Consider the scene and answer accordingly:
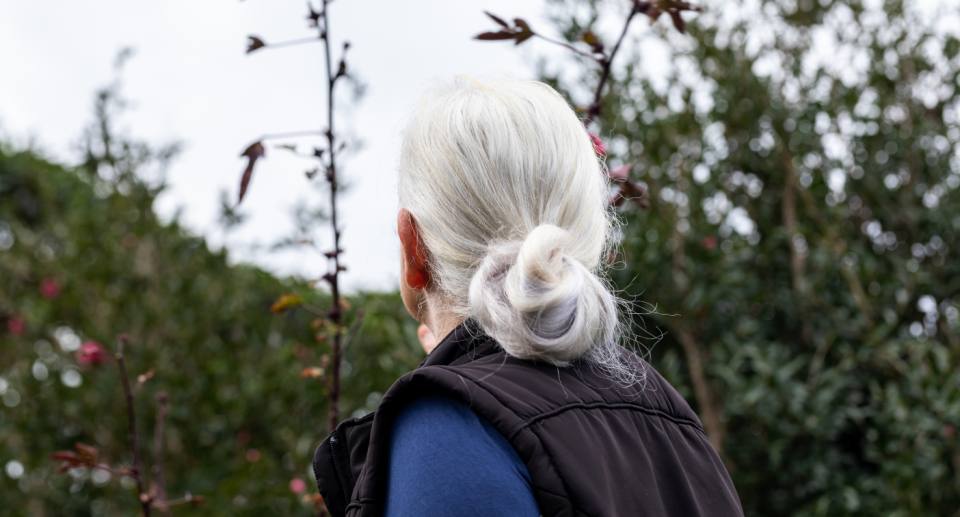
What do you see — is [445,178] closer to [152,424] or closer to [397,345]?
[397,345]

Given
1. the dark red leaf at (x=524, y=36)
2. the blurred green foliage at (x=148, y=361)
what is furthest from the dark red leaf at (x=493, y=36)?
the blurred green foliage at (x=148, y=361)

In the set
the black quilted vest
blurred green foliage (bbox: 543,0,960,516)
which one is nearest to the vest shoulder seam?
the black quilted vest

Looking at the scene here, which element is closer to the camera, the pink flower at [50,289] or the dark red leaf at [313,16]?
the dark red leaf at [313,16]

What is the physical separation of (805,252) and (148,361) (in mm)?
3119

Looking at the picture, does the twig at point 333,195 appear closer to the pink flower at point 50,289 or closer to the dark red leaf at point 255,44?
the dark red leaf at point 255,44

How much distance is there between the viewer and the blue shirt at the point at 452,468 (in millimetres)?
770

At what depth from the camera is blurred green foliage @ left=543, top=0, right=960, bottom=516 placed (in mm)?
2729

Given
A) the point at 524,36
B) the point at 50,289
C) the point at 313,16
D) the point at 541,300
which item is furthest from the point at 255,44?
the point at 50,289

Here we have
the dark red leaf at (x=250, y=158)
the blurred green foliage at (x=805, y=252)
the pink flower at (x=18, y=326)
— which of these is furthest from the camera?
the pink flower at (x=18, y=326)

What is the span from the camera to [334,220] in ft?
4.78

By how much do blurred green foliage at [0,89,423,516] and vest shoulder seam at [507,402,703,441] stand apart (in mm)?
1983

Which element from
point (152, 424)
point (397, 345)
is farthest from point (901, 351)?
point (152, 424)

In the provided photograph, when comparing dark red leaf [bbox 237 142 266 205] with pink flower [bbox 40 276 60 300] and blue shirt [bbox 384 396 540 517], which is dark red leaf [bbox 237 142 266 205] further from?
pink flower [bbox 40 276 60 300]

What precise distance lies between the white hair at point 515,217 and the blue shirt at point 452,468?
14 cm
